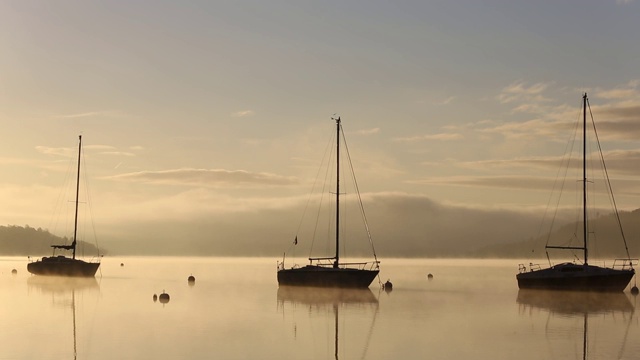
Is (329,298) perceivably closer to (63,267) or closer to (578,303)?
(578,303)

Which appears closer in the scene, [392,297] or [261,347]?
[261,347]

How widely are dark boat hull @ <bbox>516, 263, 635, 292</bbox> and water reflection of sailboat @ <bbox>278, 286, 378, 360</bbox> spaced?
16860 millimetres

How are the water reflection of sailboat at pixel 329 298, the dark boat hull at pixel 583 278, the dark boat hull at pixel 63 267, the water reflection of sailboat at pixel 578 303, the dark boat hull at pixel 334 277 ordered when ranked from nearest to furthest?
the water reflection of sailboat at pixel 578 303 < the water reflection of sailboat at pixel 329 298 < the dark boat hull at pixel 583 278 < the dark boat hull at pixel 334 277 < the dark boat hull at pixel 63 267

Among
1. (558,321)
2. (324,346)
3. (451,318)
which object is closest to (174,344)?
(324,346)

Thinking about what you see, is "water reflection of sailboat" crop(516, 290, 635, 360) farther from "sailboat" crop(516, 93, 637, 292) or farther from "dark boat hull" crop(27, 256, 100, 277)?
"dark boat hull" crop(27, 256, 100, 277)

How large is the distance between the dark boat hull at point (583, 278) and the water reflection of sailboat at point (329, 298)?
55.3ft

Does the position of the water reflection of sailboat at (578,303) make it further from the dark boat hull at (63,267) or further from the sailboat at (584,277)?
the dark boat hull at (63,267)

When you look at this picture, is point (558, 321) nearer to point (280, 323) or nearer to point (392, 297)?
point (280, 323)

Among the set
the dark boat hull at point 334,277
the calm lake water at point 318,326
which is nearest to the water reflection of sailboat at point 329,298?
the calm lake water at point 318,326

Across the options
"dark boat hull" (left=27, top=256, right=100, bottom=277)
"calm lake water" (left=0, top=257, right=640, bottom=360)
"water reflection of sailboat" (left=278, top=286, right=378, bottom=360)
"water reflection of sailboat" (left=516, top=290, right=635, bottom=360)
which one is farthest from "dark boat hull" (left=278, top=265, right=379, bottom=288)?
"dark boat hull" (left=27, top=256, right=100, bottom=277)

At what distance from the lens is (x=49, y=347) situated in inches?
1544

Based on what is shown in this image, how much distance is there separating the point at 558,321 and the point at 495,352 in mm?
16688

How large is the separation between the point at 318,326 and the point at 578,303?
90.7 ft

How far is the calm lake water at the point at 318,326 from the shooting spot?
1499 inches
